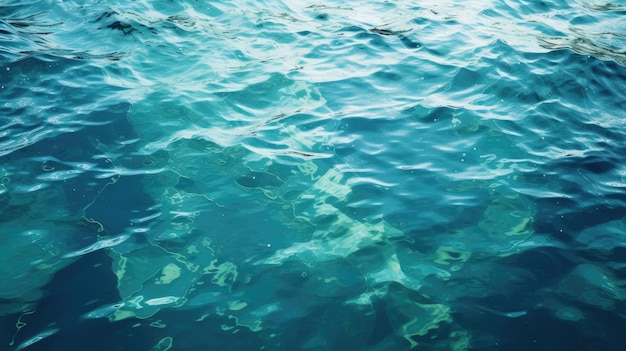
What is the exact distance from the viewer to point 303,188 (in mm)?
5191

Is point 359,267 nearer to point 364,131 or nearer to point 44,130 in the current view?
point 364,131

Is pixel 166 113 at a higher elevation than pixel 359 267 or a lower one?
higher

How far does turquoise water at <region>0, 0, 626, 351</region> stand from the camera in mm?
3754

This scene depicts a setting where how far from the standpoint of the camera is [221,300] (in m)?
3.89

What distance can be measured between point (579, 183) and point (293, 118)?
3911mm

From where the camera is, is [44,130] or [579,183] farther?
[44,130]

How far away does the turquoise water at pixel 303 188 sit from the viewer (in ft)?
12.3

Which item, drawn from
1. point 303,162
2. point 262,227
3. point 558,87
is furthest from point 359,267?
point 558,87

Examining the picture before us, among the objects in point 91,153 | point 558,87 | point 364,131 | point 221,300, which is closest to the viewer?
point 221,300

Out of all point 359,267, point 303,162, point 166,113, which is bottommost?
point 359,267

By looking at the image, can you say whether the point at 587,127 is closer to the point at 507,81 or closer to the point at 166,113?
the point at 507,81

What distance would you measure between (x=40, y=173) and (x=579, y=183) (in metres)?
6.61

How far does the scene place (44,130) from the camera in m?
5.66

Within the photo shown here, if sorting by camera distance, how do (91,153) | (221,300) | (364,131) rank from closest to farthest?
(221,300) → (91,153) → (364,131)
